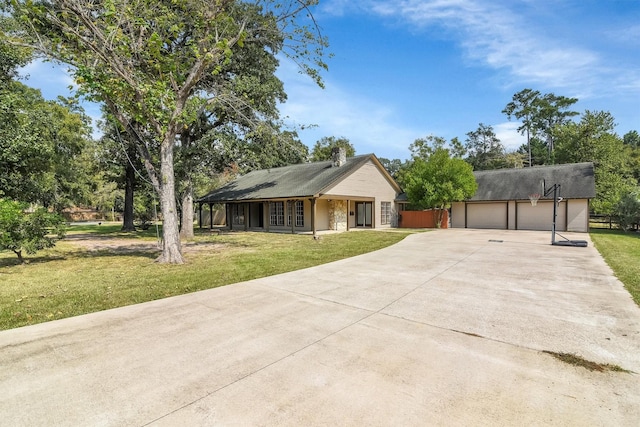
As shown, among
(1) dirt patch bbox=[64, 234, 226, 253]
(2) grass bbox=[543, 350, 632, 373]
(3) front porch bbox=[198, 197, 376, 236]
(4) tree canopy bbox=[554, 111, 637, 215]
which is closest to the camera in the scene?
(2) grass bbox=[543, 350, 632, 373]

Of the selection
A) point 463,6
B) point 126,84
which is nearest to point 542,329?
point 463,6

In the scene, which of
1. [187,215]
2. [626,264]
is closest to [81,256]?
[187,215]

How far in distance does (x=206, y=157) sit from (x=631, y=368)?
1784 cm

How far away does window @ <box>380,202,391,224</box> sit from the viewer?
2498cm

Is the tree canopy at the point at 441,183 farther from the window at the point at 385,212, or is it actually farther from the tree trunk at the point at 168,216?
the tree trunk at the point at 168,216

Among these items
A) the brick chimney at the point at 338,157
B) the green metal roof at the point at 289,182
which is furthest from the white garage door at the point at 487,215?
the brick chimney at the point at 338,157

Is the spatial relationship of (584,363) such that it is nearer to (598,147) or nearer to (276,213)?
(276,213)

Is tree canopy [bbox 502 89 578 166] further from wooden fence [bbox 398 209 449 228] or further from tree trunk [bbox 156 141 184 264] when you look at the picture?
tree trunk [bbox 156 141 184 264]

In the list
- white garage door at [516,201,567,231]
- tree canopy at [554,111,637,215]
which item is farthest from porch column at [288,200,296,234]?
tree canopy at [554,111,637,215]

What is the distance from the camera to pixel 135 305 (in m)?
5.29

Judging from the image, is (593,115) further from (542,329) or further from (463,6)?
(542,329)

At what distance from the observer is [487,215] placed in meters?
23.8

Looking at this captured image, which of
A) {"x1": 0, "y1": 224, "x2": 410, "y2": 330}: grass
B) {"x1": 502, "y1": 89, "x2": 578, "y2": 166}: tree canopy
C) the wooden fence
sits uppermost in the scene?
{"x1": 502, "y1": 89, "x2": 578, "y2": 166}: tree canopy

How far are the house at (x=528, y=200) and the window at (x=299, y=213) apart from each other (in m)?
12.3
